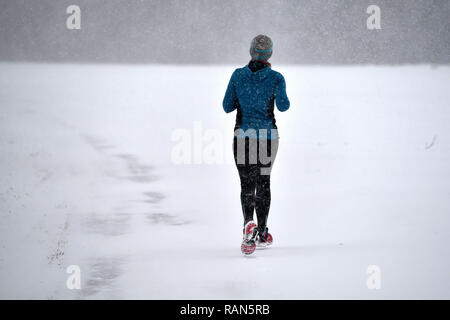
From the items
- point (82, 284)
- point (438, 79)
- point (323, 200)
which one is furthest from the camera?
point (438, 79)

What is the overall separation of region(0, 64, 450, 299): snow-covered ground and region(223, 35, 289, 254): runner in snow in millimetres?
633

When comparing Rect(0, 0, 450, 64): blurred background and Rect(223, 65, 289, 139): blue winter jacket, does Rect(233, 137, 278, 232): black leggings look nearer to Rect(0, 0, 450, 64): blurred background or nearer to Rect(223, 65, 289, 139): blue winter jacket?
Rect(223, 65, 289, 139): blue winter jacket

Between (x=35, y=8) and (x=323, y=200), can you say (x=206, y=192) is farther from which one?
(x=35, y=8)

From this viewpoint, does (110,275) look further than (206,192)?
No

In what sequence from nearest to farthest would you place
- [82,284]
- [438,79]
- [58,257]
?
[82,284] < [58,257] < [438,79]

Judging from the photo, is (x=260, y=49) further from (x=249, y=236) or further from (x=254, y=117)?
(x=249, y=236)

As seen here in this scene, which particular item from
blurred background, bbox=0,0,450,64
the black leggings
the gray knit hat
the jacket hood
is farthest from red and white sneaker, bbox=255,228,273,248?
blurred background, bbox=0,0,450,64

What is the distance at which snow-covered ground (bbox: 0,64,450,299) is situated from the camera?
5.77 m

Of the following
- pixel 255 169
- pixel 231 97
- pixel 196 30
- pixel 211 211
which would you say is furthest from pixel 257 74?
pixel 196 30

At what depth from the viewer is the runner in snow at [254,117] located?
618 cm

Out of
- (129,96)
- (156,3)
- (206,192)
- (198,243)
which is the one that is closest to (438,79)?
(129,96)
